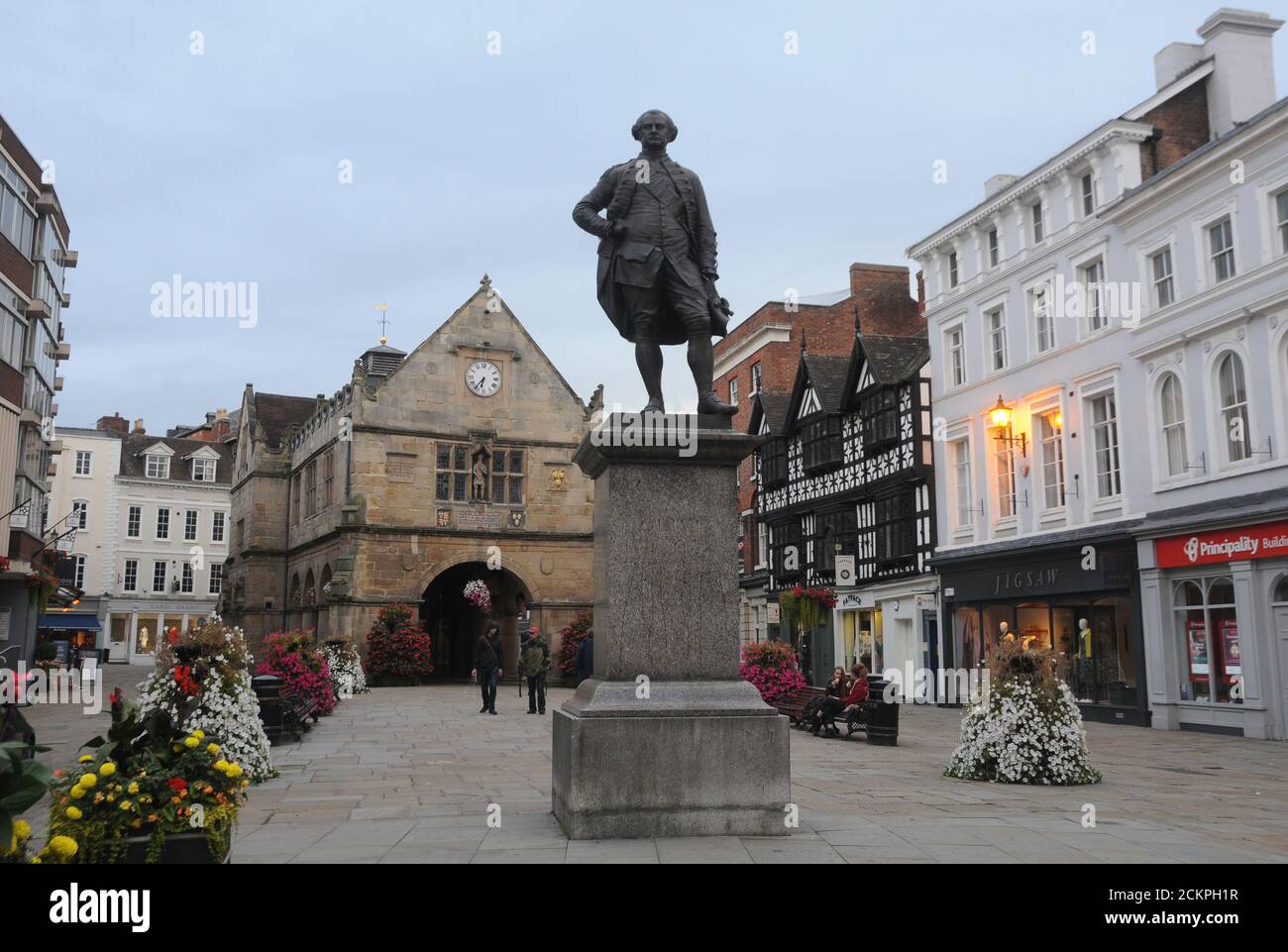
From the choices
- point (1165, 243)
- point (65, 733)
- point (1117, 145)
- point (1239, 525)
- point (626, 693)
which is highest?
point (1117, 145)

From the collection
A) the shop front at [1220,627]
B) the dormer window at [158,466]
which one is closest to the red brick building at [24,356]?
the shop front at [1220,627]

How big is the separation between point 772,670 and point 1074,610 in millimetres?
8405

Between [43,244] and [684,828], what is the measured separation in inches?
1196

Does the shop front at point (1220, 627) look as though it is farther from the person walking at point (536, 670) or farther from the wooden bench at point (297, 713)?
the wooden bench at point (297, 713)

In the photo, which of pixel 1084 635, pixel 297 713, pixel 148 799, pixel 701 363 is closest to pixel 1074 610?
pixel 1084 635

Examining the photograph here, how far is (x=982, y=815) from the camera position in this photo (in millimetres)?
8273

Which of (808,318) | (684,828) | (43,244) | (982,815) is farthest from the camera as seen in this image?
(808,318)

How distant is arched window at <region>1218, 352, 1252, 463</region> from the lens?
63.2 ft

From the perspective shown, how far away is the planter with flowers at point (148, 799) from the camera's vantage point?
502 cm

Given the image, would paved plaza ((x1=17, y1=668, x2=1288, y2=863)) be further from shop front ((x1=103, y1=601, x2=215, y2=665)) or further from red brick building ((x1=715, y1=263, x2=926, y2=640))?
shop front ((x1=103, y1=601, x2=215, y2=665))

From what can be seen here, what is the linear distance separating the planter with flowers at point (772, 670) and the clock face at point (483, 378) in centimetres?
2074
